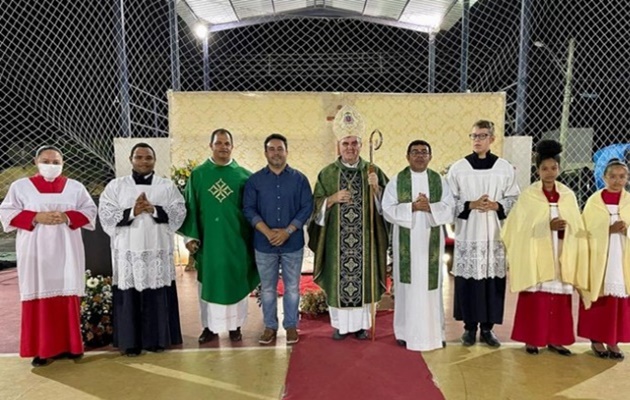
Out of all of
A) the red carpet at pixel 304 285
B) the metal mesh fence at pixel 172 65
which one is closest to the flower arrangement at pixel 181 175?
the metal mesh fence at pixel 172 65

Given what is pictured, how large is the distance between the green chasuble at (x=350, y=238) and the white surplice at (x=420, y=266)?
227 millimetres

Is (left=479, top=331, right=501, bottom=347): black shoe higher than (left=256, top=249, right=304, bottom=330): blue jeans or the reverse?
the reverse

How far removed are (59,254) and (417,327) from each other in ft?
9.05

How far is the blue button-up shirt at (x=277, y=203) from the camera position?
404 cm

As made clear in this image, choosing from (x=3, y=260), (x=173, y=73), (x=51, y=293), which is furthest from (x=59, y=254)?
(x=3, y=260)

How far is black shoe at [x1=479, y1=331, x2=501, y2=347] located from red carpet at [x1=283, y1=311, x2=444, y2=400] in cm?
66

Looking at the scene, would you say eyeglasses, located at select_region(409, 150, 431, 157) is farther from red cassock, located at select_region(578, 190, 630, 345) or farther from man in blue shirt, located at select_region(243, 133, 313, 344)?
red cassock, located at select_region(578, 190, 630, 345)

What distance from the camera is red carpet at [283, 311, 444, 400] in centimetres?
330

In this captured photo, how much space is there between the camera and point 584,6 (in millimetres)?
7504

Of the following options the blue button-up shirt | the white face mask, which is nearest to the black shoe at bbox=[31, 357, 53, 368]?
the white face mask

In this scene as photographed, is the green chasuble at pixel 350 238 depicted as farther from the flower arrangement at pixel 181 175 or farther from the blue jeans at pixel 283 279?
the flower arrangement at pixel 181 175

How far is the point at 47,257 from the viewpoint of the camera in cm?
376

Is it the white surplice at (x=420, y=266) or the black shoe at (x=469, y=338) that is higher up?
the white surplice at (x=420, y=266)

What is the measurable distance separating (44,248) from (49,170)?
1.90ft
